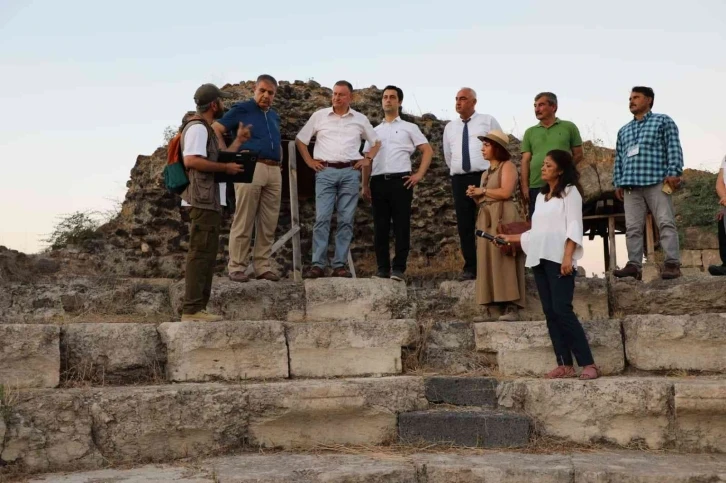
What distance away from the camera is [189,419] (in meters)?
4.77

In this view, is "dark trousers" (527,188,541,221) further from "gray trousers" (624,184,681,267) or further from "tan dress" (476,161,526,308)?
"gray trousers" (624,184,681,267)

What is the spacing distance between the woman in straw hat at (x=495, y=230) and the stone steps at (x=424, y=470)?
1522 millimetres

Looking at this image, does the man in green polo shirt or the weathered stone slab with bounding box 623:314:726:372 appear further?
the man in green polo shirt

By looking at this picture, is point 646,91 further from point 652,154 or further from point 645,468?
point 645,468

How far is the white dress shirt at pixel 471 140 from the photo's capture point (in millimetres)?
6875

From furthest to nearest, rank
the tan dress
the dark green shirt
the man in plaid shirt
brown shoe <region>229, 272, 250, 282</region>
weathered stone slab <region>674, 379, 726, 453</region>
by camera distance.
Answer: the dark green shirt < the man in plaid shirt < brown shoe <region>229, 272, 250, 282</region> < the tan dress < weathered stone slab <region>674, 379, 726, 453</region>

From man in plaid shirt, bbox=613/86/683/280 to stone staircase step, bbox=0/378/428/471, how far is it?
2544 millimetres

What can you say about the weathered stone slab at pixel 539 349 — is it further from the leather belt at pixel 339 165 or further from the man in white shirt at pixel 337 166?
the leather belt at pixel 339 165

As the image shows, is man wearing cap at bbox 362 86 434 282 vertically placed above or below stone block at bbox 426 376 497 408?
above

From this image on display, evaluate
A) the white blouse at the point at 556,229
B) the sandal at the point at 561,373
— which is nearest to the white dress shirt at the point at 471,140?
the white blouse at the point at 556,229

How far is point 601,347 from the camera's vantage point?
5703 mm

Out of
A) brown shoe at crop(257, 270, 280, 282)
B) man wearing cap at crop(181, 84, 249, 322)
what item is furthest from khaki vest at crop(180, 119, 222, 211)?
brown shoe at crop(257, 270, 280, 282)

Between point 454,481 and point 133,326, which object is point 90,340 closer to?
point 133,326

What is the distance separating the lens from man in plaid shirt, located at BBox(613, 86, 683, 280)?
6461mm
